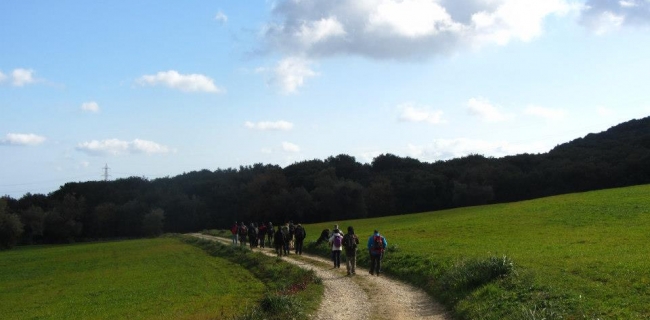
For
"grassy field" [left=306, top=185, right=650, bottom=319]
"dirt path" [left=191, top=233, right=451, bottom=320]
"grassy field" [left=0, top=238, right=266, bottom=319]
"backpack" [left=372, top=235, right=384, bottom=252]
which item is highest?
"backpack" [left=372, top=235, right=384, bottom=252]

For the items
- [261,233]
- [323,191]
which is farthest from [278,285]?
[323,191]

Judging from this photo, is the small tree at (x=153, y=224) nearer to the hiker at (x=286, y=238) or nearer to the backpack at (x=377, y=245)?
the hiker at (x=286, y=238)

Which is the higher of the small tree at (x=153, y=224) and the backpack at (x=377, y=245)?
the small tree at (x=153, y=224)

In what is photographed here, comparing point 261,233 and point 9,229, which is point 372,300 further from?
point 9,229

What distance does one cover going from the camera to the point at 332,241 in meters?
31.0

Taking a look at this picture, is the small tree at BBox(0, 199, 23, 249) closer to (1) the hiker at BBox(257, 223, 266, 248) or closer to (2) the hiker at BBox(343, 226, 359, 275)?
(1) the hiker at BBox(257, 223, 266, 248)

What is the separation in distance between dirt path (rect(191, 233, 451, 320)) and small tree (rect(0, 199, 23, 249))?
99462 mm

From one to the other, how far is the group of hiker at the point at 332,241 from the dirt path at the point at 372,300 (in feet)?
3.02

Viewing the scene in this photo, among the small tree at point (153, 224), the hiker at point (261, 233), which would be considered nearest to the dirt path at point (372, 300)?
the hiker at point (261, 233)

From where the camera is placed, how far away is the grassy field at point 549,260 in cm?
1512

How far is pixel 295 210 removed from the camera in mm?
121438

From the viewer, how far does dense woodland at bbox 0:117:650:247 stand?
101m

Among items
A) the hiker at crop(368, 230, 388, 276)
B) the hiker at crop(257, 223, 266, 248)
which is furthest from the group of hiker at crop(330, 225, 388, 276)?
the hiker at crop(257, 223, 266, 248)

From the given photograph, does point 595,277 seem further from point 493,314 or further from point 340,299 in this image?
point 340,299
